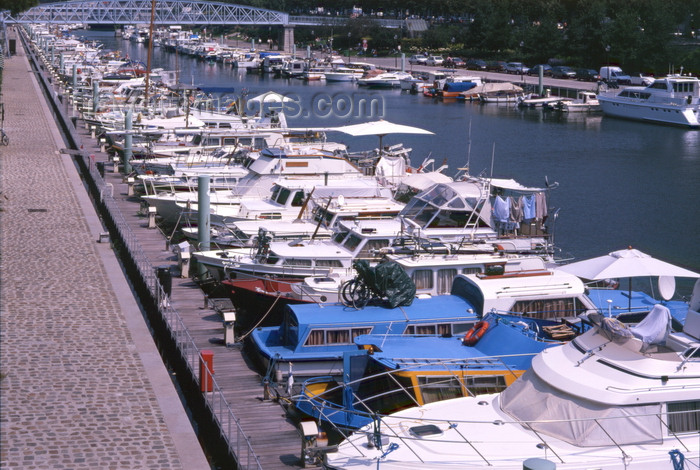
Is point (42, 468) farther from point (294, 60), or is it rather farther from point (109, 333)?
point (294, 60)

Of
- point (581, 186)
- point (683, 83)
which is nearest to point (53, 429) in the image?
point (581, 186)

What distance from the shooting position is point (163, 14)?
191625mm

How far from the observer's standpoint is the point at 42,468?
1378 cm

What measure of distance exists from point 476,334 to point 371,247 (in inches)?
241

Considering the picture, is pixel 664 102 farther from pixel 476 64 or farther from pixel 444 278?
pixel 444 278

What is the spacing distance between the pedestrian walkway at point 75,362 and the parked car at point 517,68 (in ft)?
270

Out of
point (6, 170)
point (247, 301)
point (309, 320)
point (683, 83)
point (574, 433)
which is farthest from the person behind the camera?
point (683, 83)

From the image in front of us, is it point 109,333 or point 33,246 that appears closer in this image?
point 109,333

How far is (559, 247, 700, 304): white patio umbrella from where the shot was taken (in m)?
19.5

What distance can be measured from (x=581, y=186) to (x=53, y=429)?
34.4 m

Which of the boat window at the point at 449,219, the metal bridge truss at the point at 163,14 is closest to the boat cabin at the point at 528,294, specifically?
the boat window at the point at 449,219

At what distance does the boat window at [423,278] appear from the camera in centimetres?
2202

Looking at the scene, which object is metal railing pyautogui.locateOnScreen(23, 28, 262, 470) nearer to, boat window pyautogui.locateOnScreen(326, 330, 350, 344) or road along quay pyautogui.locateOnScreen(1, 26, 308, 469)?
road along quay pyautogui.locateOnScreen(1, 26, 308, 469)

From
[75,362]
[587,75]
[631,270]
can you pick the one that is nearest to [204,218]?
[75,362]
